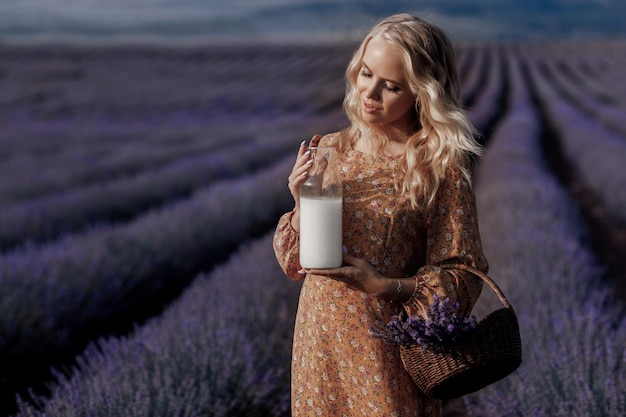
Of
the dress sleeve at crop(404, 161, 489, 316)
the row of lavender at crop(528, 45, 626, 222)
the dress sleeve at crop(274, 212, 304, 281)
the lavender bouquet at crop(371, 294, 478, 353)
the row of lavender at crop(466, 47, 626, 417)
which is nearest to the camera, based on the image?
the lavender bouquet at crop(371, 294, 478, 353)

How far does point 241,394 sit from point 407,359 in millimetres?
1064

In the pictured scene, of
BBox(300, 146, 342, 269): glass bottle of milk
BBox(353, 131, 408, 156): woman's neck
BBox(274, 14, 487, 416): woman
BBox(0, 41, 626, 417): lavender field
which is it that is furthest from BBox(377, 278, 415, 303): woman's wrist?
BBox(0, 41, 626, 417): lavender field

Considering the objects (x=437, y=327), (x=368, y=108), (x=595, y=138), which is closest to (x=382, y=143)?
(x=368, y=108)

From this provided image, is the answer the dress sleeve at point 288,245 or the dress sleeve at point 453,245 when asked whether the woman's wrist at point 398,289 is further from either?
the dress sleeve at point 288,245

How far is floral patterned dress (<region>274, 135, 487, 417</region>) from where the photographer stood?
121 cm

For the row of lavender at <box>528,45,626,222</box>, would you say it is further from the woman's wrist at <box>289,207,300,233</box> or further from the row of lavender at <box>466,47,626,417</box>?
the woman's wrist at <box>289,207,300,233</box>

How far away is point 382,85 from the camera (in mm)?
1219

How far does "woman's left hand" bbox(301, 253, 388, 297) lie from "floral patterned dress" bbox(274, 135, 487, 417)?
67 mm

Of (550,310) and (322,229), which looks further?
(550,310)

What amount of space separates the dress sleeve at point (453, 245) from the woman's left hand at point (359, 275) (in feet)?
0.22

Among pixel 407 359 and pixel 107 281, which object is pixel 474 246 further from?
pixel 107 281

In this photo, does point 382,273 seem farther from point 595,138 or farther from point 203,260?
point 595,138

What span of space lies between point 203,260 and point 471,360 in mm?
3480

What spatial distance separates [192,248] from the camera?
4.35 metres
